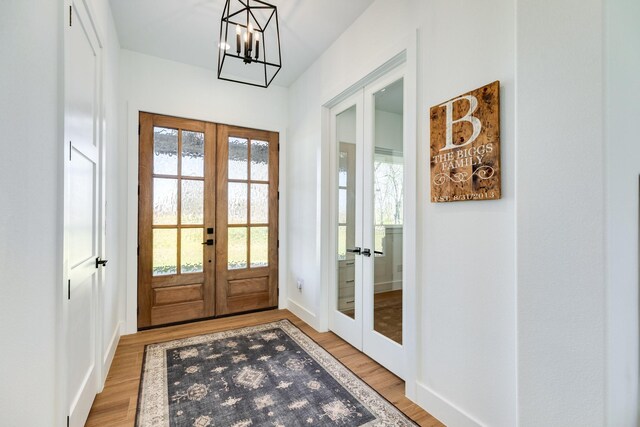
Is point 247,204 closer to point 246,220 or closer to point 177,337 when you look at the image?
point 246,220

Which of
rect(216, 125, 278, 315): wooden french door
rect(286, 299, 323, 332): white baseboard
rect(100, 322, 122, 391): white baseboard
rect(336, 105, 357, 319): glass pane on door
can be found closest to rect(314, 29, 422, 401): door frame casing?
rect(336, 105, 357, 319): glass pane on door

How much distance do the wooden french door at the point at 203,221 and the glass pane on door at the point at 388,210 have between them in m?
1.75

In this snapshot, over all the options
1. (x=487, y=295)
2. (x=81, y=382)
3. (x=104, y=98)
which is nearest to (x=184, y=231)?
(x=104, y=98)

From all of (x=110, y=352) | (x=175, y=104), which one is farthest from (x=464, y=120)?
(x=110, y=352)

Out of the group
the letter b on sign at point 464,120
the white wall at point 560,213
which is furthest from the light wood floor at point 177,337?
the letter b on sign at point 464,120

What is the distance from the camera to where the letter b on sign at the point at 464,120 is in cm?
162

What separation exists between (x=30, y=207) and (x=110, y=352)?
1.95 meters

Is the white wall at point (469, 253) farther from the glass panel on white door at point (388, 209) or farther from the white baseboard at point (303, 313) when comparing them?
the white baseboard at point (303, 313)

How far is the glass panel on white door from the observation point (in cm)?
239

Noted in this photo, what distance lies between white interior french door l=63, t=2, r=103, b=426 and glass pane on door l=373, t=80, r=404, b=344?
207cm

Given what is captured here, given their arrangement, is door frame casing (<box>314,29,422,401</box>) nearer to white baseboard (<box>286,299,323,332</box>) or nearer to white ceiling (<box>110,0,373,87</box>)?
white ceiling (<box>110,0,373,87</box>)

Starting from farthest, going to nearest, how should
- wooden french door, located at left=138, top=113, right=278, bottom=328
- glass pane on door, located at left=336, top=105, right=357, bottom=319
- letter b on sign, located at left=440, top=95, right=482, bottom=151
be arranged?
wooden french door, located at left=138, top=113, right=278, bottom=328 → glass pane on door, located at left=336, top=105, right=357, bottom=319 → letter b on sign, located at left=440, top=95, right=482, bottom=151

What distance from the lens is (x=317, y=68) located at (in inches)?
131

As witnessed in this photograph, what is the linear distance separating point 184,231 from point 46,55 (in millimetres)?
2385
